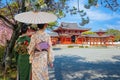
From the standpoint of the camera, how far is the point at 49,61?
647 cm

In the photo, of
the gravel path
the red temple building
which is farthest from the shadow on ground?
the red temple building

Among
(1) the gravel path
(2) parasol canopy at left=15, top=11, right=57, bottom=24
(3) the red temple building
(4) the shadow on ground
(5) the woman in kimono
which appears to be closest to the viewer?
(5) the woman in kimono

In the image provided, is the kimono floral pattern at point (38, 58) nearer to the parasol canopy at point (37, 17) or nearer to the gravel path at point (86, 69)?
the parasol canopy at point (37, 17)

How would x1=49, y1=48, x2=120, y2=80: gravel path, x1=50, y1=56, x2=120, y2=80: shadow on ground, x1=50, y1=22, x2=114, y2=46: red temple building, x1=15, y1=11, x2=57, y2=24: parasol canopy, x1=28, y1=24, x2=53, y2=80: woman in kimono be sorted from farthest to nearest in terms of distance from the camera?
x1=50, y1=22, x2=114, y2=46: red temple building
x1=49, y1=48, x2=120, y2=80: gravel path
x1=50, y1=56, x2=120, y2=80: shadow on ground
x1=15, y1=11, x2=57, y2=24: parasol canopy
x1=28, y1=24, x2=53, y2=80: woman in kimono

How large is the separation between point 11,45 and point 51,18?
5.32m

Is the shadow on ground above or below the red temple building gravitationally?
above

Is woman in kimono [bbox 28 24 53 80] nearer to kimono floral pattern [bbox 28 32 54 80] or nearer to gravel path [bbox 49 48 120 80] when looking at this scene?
kimono floral pattern [bbox 28 32 54 80]

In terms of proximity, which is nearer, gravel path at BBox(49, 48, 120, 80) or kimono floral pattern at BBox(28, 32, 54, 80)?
kimono floral pattern at BBox(28, 32, 54, 80)

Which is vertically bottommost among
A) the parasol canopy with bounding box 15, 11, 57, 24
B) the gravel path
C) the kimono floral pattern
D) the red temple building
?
the red temple building

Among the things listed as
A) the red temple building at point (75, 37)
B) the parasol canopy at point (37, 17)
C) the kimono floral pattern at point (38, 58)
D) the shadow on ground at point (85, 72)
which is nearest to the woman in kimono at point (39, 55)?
the kimono floral pattern at point (38, 58)

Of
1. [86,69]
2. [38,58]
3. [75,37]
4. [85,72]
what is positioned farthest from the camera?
[75,37]

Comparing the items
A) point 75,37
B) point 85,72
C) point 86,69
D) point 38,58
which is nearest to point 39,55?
point 38,58

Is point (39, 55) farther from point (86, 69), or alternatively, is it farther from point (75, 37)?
point (75, 37)

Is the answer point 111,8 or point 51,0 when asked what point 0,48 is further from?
point 111,8
